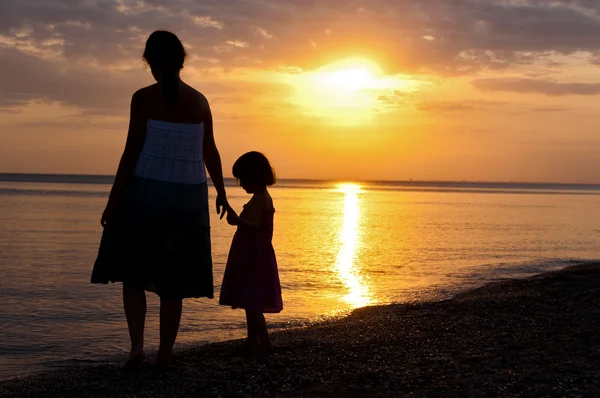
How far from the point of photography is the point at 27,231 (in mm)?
21094

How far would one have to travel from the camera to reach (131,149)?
4949mm

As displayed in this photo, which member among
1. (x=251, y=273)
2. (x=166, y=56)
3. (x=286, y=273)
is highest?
(x=166, y=56)

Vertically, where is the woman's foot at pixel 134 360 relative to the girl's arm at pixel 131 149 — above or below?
below

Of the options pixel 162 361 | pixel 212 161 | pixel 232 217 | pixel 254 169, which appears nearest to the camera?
pixel 162 361

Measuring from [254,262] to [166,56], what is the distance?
2013 millimetres

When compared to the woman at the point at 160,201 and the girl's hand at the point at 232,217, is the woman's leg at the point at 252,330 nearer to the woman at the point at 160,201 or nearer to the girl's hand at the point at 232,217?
the girl's hand at the point at 232,217

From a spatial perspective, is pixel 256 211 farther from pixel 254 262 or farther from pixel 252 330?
pixel 252 330

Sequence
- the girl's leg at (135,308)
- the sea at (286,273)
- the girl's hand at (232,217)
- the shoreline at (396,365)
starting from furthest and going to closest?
the sea at (286,273), the girl's hand at (232,217), the girl's leg at (135,308), the shoreline at (396,365)

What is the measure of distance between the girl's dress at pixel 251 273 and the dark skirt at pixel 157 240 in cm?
92

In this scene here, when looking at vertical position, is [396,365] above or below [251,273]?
below

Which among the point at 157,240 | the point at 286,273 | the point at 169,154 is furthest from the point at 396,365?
the point at 286,273

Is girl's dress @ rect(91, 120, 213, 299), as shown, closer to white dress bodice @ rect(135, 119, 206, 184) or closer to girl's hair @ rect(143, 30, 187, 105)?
white dress bodice @ rect(135, 119, 206, 184)

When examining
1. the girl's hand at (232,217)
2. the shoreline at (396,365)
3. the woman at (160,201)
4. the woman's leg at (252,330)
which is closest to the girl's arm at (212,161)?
the girl's hand at (232,217)

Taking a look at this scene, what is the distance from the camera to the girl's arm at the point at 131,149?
4.92 meters
